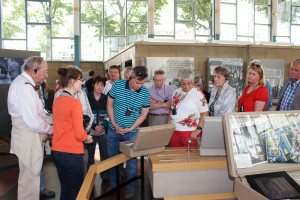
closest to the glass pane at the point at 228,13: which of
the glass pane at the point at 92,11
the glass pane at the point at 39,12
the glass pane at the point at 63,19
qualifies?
the glass pane at the point at 92,11

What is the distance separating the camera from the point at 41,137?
2.56m

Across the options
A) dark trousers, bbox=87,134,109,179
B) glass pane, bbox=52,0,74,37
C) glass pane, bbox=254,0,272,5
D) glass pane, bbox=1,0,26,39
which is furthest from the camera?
glass pane, bbox=254,0,272,5

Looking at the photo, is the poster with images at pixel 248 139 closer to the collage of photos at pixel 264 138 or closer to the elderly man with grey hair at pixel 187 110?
the collage of photos at pixel 264 138

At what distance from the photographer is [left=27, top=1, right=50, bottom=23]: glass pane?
37.9ft

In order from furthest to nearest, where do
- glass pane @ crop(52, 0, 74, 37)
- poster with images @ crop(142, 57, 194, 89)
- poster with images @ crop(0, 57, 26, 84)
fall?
glass pane @ crop(52, 0, 74, 37)
poster with images @ crop(142, 57, 194, 89)
poster with images @ crop(0, 57, 26, 84)

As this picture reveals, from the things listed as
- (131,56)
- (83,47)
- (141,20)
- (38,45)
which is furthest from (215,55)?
(38,45)

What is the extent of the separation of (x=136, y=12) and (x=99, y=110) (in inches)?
367

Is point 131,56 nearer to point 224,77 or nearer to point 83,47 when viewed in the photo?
point 224,77

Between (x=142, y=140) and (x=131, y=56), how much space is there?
168 inches

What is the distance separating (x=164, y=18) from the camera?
482 inches

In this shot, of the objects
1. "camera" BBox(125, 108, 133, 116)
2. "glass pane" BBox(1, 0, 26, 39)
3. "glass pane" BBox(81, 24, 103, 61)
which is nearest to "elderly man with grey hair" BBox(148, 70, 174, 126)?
"camera" BBox(125, 108, 133, 116)

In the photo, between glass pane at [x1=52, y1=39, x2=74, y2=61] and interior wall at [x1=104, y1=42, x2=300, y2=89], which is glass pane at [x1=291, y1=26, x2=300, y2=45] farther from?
glass pane at [x1=52, y1=39, x2=74, y2=61]

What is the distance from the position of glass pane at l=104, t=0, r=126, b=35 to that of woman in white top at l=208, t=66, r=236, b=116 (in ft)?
31.5

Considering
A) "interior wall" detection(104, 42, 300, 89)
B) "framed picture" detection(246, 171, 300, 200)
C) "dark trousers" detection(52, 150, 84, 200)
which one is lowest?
"dark trousers" detection(52, 150, 84, 200)
